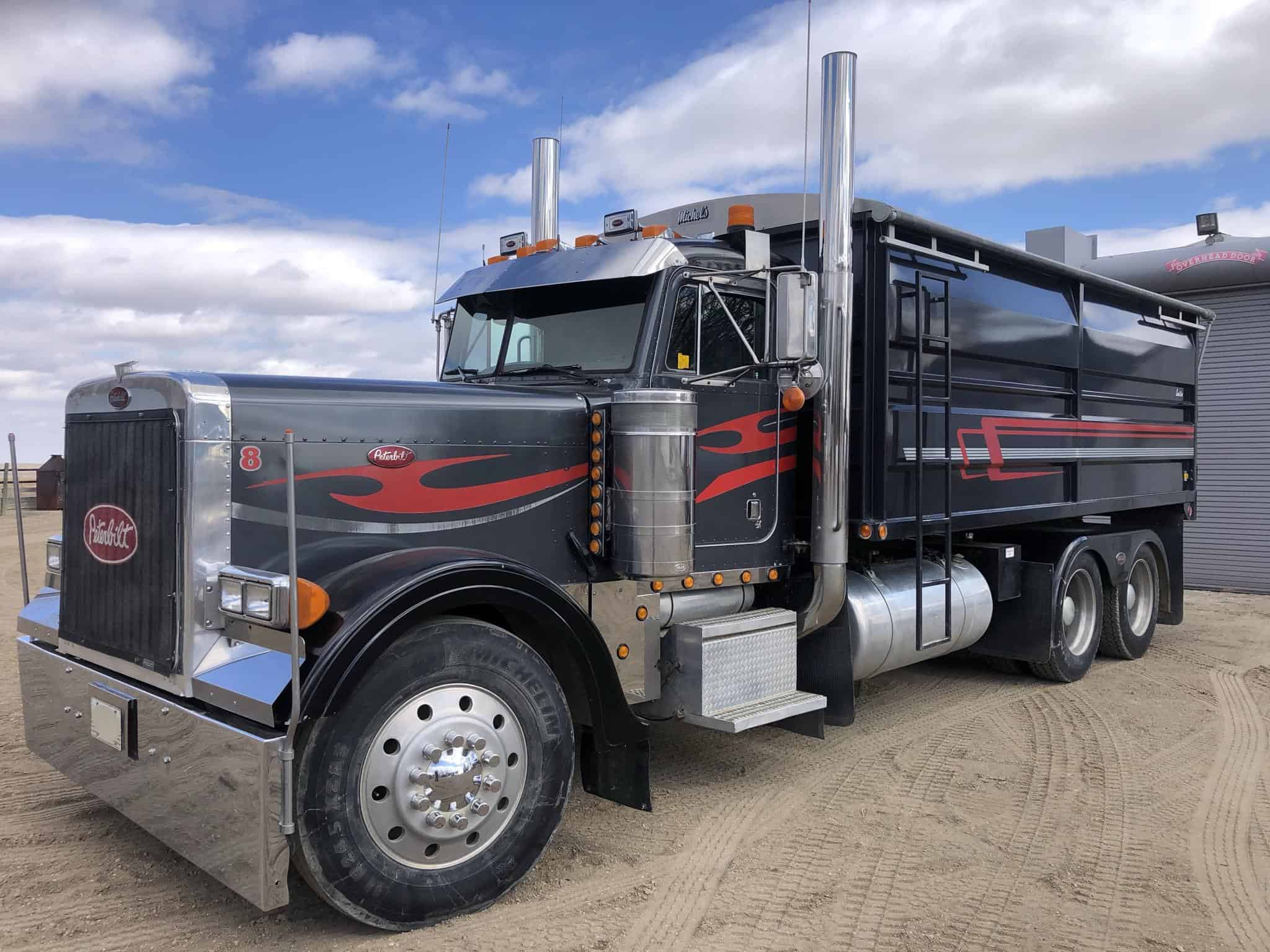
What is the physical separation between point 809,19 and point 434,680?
367cm

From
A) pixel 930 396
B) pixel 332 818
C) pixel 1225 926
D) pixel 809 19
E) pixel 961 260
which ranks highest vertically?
pixel 809 19

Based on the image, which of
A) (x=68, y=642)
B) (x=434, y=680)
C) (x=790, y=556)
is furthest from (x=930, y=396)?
(x=68, y=642)

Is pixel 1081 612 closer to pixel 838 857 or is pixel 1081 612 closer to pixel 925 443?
pixel 925 443

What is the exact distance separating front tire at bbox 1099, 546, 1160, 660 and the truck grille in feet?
22.8

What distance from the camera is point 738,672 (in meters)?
4.59

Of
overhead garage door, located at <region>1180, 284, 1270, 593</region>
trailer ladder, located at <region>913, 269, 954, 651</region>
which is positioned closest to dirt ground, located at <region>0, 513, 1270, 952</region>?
trailer ladder, located at <region>913, 269, 954, 651</region>

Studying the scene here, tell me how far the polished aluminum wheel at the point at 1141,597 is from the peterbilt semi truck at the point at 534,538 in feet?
6.87

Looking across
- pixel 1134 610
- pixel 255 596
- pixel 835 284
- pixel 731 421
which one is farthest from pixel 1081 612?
pixel 255 596

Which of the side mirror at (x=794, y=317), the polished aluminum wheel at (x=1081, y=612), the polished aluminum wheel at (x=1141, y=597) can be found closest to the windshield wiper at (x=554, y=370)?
the side mirror at (x=794, y=317)

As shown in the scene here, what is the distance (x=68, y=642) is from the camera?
3963mm

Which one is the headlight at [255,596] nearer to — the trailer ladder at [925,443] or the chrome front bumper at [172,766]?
the chrome front bumper at [172,766]

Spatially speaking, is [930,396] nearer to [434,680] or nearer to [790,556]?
[790,556]

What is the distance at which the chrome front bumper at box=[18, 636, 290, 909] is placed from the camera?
2.96 m

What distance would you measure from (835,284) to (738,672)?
6.39 ft
